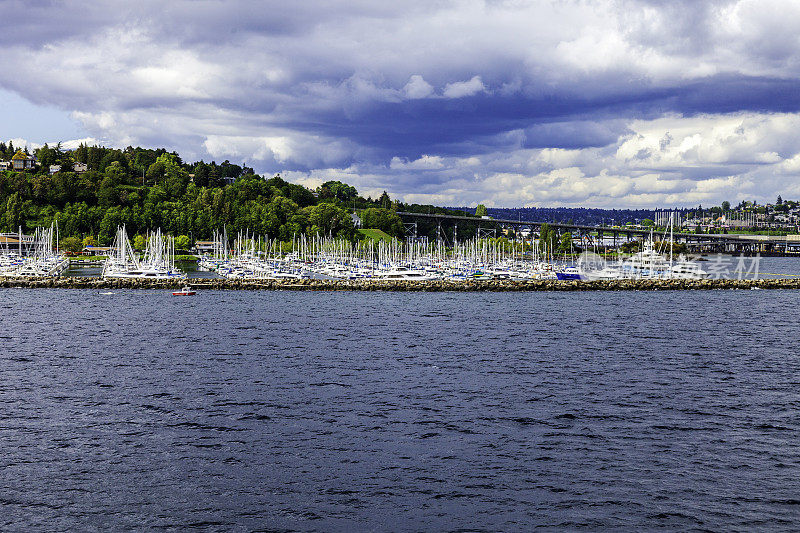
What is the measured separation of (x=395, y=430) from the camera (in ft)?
115

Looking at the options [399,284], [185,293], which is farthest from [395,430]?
[399,284]

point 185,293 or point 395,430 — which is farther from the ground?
point 185,293

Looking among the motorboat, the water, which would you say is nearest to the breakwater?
the motorboat

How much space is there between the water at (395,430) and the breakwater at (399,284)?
5248 cm

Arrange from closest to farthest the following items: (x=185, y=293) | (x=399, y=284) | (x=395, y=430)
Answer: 1. (x=395, y=430)
2. (x=185, y=293)
3. (x=399, y=284)

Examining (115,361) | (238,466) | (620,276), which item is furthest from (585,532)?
(620,276)

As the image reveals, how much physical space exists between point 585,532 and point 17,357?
47337 millimetres

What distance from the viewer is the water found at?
2572 cm

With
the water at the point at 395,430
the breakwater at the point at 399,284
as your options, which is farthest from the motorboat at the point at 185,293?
the water at the point at 395,430

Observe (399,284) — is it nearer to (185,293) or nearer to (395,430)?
(185,293)

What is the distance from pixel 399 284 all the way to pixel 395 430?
9356 cm

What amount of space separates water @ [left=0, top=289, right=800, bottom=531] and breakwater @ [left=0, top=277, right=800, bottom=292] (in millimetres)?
52479

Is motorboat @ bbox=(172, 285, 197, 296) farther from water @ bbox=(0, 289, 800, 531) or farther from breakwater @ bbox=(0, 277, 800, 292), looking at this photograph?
water @ bbox=(0, 289, 800, 531)

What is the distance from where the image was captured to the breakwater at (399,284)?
404 feet
